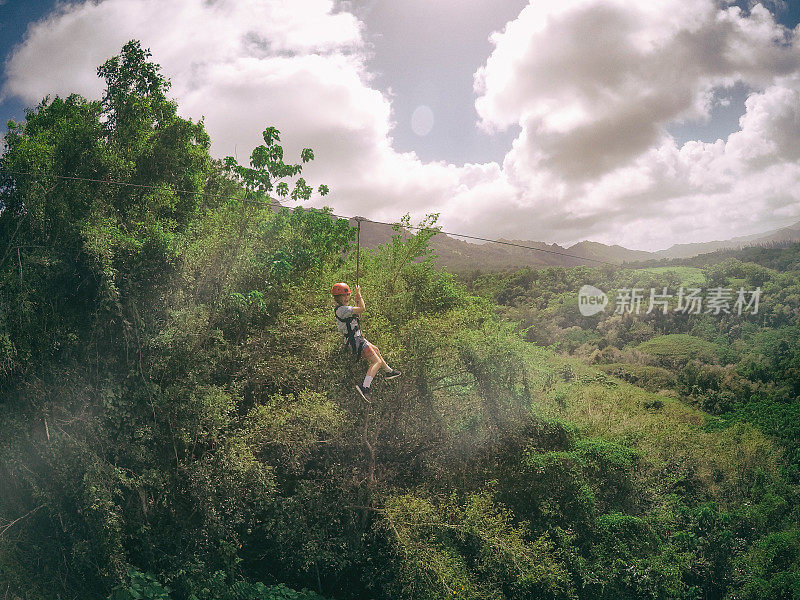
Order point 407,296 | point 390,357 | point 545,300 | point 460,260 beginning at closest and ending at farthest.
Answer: point 390,357, point 407,296, point 545,300, point 460,260

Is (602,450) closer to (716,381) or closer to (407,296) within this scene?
(407,296)

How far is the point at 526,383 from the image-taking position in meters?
10.5

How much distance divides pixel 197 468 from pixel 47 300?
3.71 m

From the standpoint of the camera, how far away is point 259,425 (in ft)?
29.3

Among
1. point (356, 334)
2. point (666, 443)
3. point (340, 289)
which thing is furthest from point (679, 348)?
point (340, 289)

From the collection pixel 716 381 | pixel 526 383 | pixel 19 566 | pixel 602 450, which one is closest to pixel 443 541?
pixel 526 383
